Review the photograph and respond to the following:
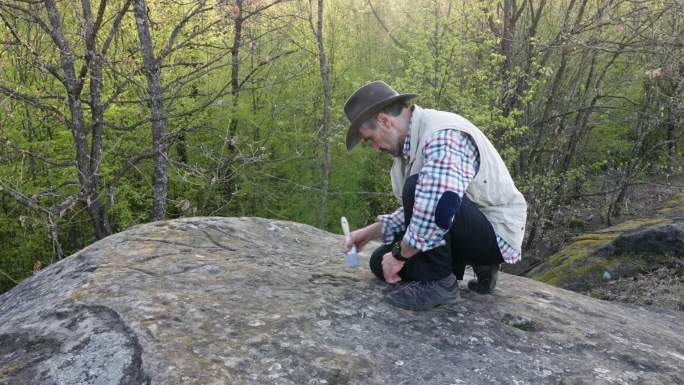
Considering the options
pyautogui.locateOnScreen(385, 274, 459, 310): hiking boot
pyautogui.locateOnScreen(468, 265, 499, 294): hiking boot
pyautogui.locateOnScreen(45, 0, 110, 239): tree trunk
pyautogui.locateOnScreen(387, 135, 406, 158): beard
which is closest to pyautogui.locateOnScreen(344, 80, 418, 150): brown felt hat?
pyautogui.locateOnScreen(387, 135, 406, 158): beard

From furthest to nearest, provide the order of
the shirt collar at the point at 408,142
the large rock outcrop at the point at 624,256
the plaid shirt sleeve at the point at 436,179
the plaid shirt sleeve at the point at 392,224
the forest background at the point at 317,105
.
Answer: the forest background at the point at 317,105, the large rock outcrop at the point at 624,256, the plaid shirt sleeve at the point at 392,224, the shirt collar at the point at 408,142, the plaid shirt sleeve at the point at 436,179

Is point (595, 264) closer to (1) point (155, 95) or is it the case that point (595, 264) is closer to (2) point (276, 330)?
(2) point (276, 330)

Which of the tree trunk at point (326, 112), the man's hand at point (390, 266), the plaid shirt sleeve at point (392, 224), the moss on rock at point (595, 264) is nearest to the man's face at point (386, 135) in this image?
the plaid shirt sleeve at point (392, 224)

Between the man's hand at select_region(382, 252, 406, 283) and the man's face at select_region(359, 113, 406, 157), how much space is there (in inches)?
23.3

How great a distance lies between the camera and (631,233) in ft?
17.9

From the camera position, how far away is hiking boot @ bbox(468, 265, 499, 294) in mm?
3227

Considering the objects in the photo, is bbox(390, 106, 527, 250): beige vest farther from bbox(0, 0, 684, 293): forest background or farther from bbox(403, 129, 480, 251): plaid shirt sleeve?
bbox(0, 0, 684, 293): forest background

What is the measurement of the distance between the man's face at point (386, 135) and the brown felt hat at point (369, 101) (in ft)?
0.18

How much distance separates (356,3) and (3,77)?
8.13 meters

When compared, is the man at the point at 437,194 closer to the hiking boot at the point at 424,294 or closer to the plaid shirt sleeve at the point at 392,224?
the hiking boot at the point at 424,294

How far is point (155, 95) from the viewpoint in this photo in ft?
19.0

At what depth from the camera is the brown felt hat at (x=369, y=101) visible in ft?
9.03

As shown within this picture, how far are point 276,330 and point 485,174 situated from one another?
4.53 ft

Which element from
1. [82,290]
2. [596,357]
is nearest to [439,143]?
[596,357]
